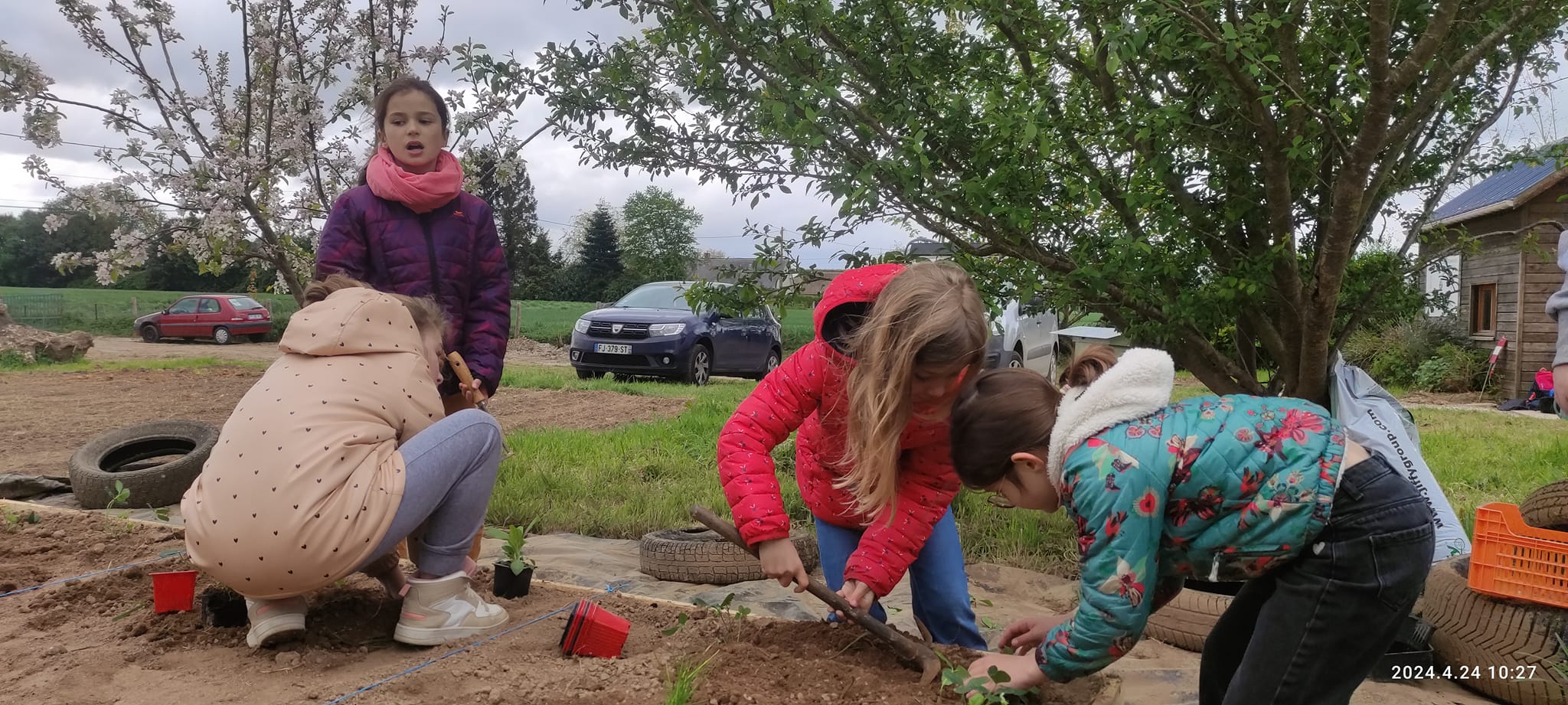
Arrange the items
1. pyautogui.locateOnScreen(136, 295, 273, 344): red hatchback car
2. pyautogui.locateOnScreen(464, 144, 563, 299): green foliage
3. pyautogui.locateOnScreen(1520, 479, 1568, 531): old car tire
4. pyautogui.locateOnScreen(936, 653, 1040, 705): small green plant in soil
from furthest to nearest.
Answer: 1. pyautogui.locateOnScreen(464, 144, 563, 299): green foliage
2. pyautogui.locateOnScreen(136, 295, 273, 344): red hatchback car
3. pyautogui.locateOnScreen(1520, 479, 1568, 531): old car tire
4. pyautogui.locateOnScreen(936, 653, 1040, 705): small green plant in soil

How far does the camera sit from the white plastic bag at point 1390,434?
332cm

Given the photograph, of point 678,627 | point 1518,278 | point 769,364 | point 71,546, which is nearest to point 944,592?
point 678,627

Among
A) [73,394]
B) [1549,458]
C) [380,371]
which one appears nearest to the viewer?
[380,371]

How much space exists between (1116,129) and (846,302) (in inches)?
68.5

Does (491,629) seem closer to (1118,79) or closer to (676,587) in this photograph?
(676,587)

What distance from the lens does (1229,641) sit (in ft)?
7.27

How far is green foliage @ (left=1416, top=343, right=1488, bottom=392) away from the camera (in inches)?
526

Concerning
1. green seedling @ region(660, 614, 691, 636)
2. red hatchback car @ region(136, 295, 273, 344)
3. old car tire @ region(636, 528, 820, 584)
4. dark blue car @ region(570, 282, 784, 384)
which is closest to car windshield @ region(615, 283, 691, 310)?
dark blue car @ region(570, 282, 784, 384)

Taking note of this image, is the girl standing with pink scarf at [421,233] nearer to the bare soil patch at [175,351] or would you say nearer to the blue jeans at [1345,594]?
the blue jeans at [1345,594]

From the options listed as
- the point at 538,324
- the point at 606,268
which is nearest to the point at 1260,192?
the point at 538,324

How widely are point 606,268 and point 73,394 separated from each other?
39.1 m

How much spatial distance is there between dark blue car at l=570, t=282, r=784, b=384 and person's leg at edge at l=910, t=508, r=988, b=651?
904 cm

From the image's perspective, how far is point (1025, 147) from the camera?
342 cm

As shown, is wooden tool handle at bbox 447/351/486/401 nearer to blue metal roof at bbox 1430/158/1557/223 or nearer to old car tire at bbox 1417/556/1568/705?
old car tire at bbox 1417/556/1568/705
